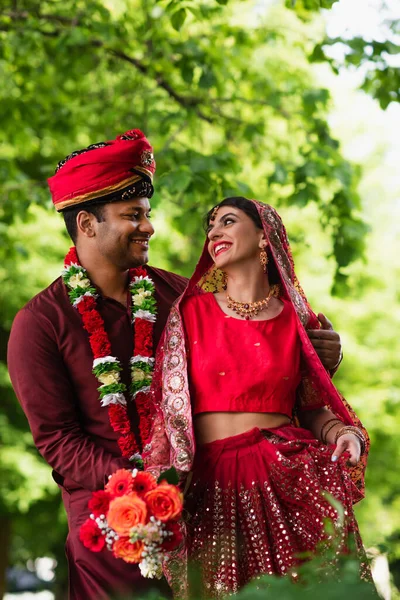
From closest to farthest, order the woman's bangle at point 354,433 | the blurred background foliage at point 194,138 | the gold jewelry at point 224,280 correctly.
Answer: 1. the woman's bangle at point 354,433
2. the gold jewelry at point 224,280
3. the blurred background foliage at point 194,138

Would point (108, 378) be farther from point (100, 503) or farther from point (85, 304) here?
point (100, 503)

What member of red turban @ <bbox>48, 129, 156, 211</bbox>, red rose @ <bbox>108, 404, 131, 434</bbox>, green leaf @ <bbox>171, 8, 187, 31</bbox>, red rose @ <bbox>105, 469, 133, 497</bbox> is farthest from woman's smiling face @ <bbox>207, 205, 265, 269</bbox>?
green leaf @ <bbox>171, 8, 187, 31</bbox>

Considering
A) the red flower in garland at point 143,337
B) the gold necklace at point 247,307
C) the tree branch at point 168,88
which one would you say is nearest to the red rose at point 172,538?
the gold necklace at point 247,307

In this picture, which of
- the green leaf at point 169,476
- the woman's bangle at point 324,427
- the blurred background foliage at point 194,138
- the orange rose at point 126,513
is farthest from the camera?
the blurred background foliage at point 194,138

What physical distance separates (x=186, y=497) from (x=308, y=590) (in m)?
2.16

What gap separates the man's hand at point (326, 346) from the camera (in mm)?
4254

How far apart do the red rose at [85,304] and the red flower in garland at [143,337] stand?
230 millimetres

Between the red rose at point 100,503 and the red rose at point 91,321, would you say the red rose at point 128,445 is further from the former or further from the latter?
the red rose at point 100,503

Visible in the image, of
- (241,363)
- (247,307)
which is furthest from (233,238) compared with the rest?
(241,363)

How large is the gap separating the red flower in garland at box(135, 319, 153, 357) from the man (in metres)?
0.06

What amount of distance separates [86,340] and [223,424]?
0.90 meters

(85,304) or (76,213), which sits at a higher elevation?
(76,213)

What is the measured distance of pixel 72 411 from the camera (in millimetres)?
4375

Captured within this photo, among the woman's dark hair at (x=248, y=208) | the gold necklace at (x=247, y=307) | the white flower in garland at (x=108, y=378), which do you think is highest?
the woman's dark hair at (x=248, y=208)
